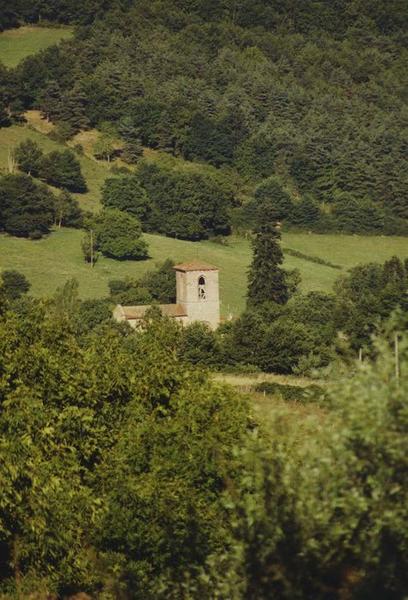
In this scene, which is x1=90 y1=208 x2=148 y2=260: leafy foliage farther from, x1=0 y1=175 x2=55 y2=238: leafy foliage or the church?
the church

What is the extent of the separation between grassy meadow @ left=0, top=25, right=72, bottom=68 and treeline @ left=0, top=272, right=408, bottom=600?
149 metres

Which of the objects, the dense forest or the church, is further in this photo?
the church

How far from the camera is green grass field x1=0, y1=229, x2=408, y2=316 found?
105438mm

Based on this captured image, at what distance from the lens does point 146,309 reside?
304ft

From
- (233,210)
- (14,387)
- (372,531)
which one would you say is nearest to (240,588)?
(372,531)

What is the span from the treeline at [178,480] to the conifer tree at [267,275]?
187ft

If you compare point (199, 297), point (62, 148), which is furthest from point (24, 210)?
point (62, 148)

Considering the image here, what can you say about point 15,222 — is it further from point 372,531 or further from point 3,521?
point 372,531

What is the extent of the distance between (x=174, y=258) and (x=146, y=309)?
71.9 feet

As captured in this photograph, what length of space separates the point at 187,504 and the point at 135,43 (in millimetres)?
175963

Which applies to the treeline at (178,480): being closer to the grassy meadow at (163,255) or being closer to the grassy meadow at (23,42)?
the grassy meadow at (163,255)

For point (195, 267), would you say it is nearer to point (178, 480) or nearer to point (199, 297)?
point (199, 297)

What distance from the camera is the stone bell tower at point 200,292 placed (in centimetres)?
9750

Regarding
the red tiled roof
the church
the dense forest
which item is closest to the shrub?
the red tiled roof
